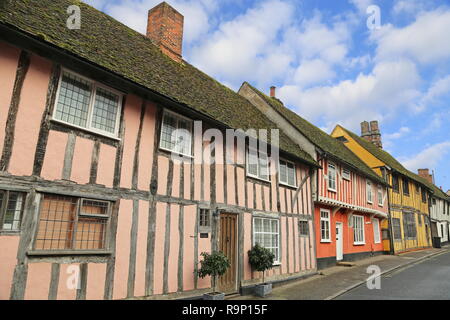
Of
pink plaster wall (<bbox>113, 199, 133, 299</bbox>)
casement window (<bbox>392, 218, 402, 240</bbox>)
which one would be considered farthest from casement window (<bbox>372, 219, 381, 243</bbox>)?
pink plaster wall (<bbox>113, 199, 133, 299</bbox>)

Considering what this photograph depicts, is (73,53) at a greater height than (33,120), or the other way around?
(73,53)

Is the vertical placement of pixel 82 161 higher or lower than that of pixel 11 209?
higher

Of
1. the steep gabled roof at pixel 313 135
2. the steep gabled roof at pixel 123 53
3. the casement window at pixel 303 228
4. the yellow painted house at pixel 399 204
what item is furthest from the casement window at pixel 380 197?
the steep gabled roof at pixel 123 53

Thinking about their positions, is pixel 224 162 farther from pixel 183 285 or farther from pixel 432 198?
pixel 432 198

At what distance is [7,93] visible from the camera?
566 cm

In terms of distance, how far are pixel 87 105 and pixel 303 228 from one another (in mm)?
10280

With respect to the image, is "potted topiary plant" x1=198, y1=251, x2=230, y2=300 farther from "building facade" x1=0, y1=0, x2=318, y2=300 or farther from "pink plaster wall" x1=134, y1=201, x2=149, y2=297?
"pink plaster wall" x1=134, y1=201, x2=149, y2=297

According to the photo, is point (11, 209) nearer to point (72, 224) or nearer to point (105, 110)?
point (72, 224)

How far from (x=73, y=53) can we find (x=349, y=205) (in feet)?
49.8

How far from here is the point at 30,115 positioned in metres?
5.89

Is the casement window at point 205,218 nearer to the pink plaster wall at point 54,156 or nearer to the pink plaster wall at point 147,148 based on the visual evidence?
the pink plaster wall at point 147,148

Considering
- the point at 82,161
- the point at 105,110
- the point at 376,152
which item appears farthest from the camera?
the point at 376,152

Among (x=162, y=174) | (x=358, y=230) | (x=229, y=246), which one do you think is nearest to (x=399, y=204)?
(x=358, y=230)
